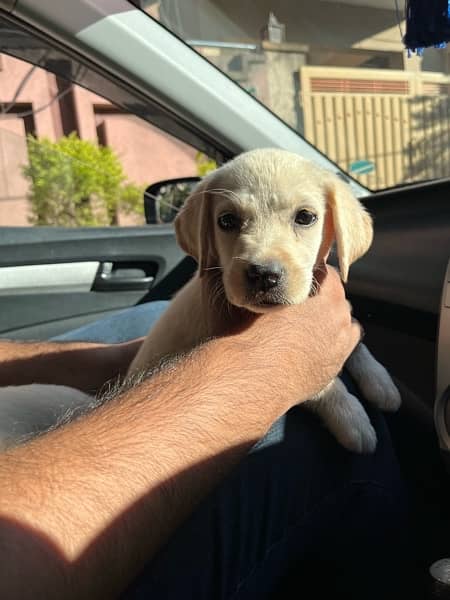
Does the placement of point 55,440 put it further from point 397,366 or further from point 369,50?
point 369,50

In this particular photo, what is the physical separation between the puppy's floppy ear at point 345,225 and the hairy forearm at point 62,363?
36.8 inches

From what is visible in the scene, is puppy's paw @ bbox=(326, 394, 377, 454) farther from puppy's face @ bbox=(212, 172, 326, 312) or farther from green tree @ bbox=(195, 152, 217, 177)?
green tree @ bbox=(195, 152, 217, 177)

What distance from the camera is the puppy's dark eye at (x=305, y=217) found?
5.87 ft

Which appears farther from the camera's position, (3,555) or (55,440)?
(55,440)

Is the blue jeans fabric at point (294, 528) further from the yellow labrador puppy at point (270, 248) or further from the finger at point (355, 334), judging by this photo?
the finger at point (355, 334)

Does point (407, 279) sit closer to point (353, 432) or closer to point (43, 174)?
point (353, 432)

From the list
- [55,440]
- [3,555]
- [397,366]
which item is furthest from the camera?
[397,366]

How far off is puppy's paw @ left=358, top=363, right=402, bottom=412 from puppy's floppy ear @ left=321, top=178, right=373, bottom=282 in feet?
1.22

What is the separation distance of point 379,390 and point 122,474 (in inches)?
41.2

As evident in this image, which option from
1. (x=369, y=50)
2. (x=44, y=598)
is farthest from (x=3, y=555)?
(x=369, y=50)

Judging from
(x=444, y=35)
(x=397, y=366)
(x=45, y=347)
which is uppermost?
(x=444, y=35)

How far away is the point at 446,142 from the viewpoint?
114 inches

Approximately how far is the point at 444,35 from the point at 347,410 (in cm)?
117

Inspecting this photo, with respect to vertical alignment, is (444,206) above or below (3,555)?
above
